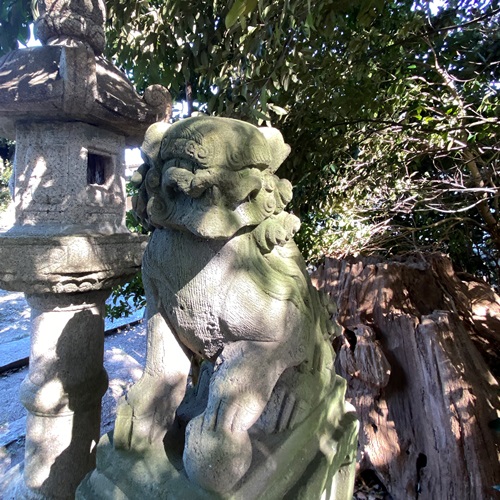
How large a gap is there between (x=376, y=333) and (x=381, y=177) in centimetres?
134

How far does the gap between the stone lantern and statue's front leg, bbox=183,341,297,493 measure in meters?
0.86

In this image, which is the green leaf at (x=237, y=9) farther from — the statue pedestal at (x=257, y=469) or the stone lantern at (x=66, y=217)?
the statue pedestal at (x=257, y=469)

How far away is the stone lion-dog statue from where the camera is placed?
95cm

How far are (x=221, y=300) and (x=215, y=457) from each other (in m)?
0.39

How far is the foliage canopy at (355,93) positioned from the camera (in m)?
2.26

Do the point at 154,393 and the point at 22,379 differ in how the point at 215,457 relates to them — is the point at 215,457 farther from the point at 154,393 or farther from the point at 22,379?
the point at 22,379

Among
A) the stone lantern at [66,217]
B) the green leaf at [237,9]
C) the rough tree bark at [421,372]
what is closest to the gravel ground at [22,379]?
the rough tree bark at [421,372]

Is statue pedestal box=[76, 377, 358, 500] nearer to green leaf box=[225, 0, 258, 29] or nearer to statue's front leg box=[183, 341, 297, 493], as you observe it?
statue's front leg box=[183, 341, 297, 493]

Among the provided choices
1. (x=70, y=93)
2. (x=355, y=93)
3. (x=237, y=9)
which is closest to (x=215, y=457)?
(x=237, y=9)

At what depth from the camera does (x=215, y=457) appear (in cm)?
94

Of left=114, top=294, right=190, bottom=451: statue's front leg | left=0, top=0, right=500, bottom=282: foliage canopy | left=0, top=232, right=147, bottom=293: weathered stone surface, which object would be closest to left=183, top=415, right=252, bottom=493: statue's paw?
left=114, top=294, right=190, bottom=451: statue's front leg

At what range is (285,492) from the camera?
1.10 m

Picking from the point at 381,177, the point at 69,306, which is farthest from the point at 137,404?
the point at 381,177

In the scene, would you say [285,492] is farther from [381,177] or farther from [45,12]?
[381,177]
